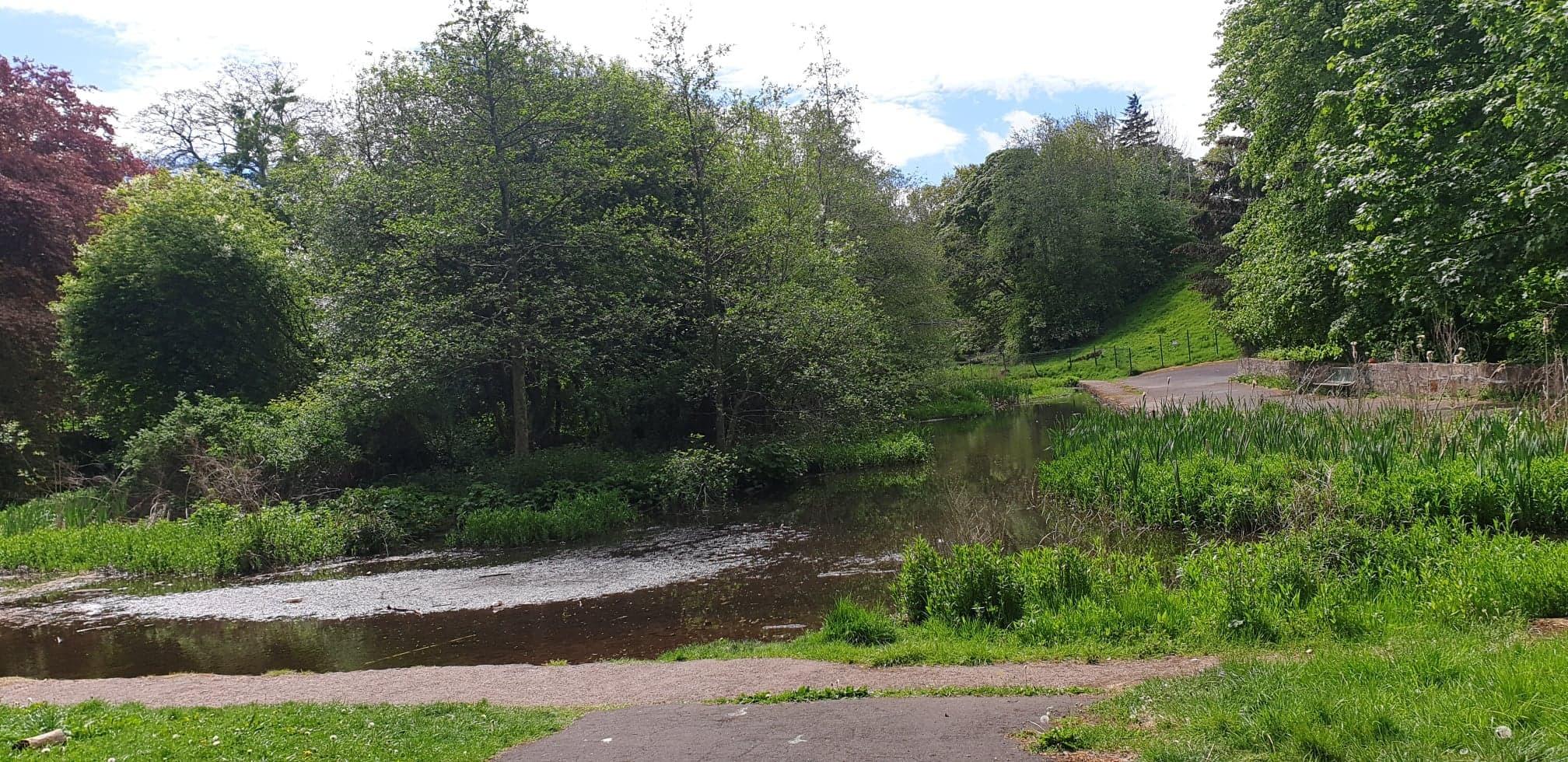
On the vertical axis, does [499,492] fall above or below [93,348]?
below

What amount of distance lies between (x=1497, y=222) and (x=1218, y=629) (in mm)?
10018

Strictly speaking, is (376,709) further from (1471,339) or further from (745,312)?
(1471,339)

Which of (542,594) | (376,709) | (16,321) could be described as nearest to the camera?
(376,709)

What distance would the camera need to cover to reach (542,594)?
12086 millimetres

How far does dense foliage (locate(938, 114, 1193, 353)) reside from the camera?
53094mm

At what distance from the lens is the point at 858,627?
27.1ft

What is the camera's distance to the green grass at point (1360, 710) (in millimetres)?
3812

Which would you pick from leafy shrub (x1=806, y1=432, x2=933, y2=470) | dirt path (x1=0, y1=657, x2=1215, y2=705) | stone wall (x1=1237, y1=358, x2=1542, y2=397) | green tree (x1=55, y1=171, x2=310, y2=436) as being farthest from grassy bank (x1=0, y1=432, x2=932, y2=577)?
stone wall (x1=1237, y1=358, x2=1542, y2=397)

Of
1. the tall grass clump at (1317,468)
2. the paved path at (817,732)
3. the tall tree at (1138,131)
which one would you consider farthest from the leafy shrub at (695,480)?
the tall tree at (1138,131)

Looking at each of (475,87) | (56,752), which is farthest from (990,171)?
(56,752)

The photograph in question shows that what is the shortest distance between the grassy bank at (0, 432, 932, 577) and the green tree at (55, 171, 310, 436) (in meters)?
3.30

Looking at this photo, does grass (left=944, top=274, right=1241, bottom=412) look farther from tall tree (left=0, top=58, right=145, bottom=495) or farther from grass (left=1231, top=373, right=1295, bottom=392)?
tall tree (left=0, top=58, right=145, bottom=495)

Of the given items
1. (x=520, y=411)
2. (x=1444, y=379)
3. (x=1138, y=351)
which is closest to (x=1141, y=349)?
(x=1138, y=351)

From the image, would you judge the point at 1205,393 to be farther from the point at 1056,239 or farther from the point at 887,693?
the point at 1056,239
